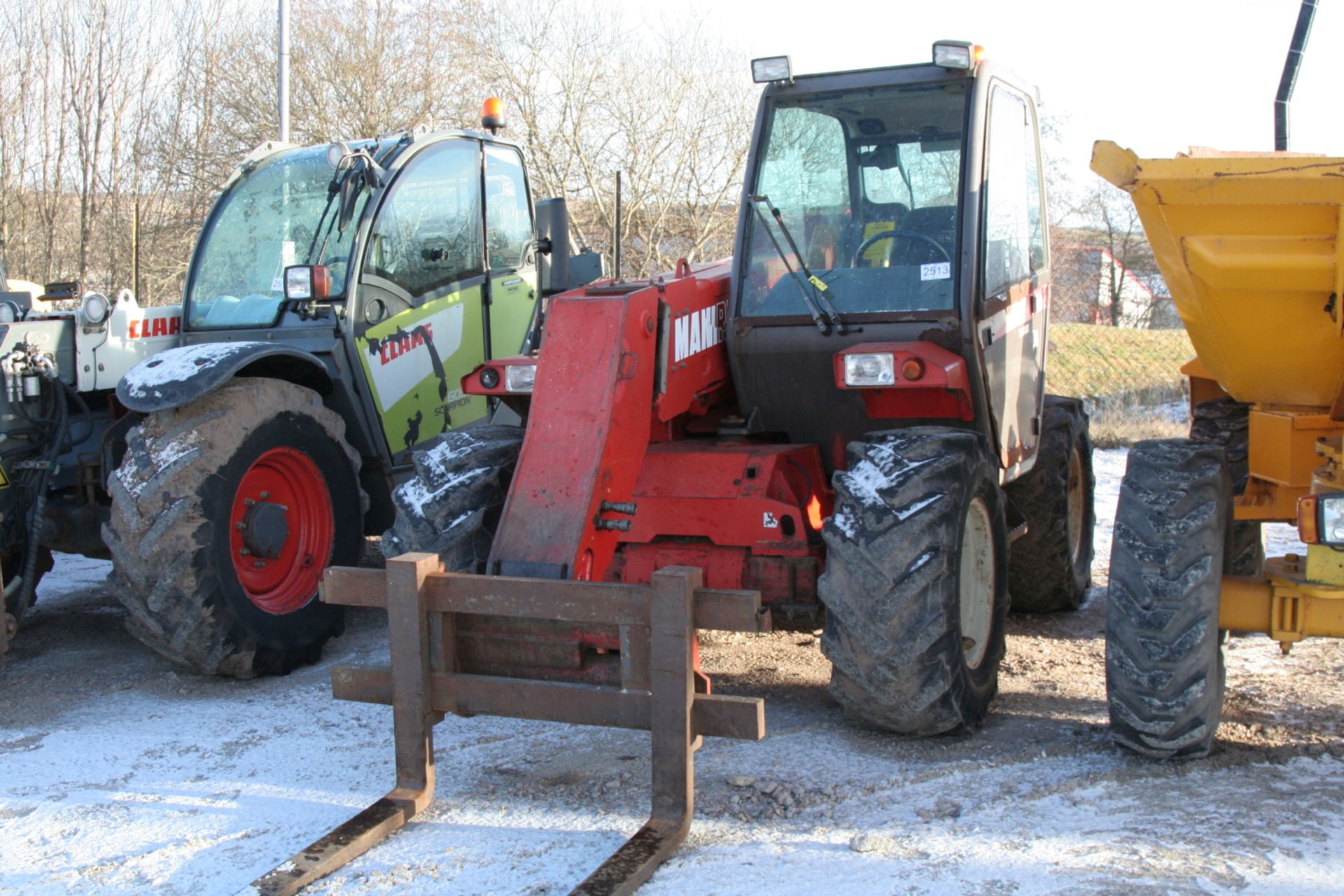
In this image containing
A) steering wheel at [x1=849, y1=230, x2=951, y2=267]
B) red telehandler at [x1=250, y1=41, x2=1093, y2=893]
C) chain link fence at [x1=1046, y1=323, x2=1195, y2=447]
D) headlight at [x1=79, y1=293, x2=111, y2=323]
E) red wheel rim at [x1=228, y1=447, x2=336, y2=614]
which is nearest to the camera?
red telehandler at [x1=250, y1=41, x2=1093, y2=893]

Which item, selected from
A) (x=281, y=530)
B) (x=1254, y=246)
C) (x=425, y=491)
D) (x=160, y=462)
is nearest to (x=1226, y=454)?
(x=1254, y=246)

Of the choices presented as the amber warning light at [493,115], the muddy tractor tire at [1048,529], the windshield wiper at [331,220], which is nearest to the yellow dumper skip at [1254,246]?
the muddy tractor tire at [1048,529]

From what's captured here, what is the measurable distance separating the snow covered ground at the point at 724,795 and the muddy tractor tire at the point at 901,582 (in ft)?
0.75

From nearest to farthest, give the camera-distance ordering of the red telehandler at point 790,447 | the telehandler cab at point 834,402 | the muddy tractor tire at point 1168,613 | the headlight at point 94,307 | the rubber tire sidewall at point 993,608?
the red telehandler at point 790,447, the muddy tractor tire at point 1168,613, the telehandler cab at point 834,402, the rubber tire sidewall at point 993,608, the headlight at point 94,307

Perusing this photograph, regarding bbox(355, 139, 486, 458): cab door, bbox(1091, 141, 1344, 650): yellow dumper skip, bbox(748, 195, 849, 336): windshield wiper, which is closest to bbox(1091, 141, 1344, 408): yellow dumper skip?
bbox(1091, 141, 1344, 650): yellow dumper skip

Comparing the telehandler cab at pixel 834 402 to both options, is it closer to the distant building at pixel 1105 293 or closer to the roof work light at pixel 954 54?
the roof work light at pixel 954 54

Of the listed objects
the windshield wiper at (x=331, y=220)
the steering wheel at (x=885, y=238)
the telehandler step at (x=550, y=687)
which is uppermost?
the windshield wiper at (x=331, y=220)

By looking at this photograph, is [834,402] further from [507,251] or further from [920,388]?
[507,251]

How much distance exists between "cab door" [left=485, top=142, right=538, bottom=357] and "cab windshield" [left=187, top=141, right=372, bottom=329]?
0.82 meters

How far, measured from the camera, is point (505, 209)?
7.14m

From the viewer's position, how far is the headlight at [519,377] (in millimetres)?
4762

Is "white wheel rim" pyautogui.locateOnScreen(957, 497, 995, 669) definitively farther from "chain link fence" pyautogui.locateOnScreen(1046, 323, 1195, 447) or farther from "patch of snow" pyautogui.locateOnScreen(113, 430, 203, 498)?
"chain link fence" pyautogui.locateOnScreen(1046, 323, 1195, 447)

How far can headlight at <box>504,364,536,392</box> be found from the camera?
187 inches

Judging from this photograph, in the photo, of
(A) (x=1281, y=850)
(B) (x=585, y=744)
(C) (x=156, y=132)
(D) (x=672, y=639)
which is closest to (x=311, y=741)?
(B) (x=585, y=744)
